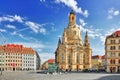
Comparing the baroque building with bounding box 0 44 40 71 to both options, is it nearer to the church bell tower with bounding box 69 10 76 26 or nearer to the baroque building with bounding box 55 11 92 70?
the baroque building with bounding box 55 11 92 70

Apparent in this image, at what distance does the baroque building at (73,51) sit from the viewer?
478 ft

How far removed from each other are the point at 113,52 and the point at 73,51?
54.7 m

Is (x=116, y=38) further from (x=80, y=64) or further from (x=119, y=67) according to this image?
(x=80, y=64)

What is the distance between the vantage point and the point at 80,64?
482ft

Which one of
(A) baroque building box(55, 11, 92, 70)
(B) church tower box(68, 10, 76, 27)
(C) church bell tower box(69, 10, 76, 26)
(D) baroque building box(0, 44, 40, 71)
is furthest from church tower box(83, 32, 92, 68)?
(D) baroque building box(0, 44, 40, 71)

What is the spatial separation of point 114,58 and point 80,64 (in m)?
55.0

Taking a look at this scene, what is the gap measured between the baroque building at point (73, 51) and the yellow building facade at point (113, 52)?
5148 centimetres

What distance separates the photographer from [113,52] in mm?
93062

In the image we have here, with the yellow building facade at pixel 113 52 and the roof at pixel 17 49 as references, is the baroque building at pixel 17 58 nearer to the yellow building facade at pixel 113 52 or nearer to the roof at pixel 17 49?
the roof at pixel 17 49

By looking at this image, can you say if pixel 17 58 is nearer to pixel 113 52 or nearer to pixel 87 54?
pixel 87 54

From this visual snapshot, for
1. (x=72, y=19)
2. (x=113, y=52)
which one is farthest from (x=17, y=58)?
(x=113, y=52)

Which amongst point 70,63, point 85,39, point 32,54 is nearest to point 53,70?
point 70,63

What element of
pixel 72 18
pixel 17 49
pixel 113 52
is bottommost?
pixel 113 52

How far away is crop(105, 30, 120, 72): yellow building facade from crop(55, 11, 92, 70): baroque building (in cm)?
5148
